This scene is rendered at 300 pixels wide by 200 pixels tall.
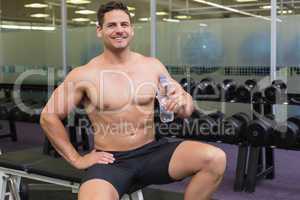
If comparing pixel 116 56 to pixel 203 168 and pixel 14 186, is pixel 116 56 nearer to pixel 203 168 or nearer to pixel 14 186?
pixel 203 168

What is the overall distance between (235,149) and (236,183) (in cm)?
120

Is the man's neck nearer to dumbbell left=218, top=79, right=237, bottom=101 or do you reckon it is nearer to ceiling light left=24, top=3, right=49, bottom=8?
dumbbell left=218, top=79, right=237, bottom=101

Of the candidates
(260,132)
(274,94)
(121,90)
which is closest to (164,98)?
(121,90)

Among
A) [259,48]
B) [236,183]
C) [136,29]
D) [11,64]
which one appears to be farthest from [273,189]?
[11,64]

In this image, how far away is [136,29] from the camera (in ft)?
17.1

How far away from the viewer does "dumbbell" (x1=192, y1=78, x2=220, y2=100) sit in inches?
149

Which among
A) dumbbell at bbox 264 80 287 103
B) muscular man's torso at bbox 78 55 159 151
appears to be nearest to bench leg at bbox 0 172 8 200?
muscular man's torso at bbox 78 55 159 151

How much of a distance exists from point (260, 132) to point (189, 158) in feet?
3.94

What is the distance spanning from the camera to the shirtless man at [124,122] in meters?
1.50

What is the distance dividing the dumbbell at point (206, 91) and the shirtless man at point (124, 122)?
211 centimetres

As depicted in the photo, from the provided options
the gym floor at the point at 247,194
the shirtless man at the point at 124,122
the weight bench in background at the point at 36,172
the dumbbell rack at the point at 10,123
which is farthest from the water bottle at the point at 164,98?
the dumbbell rack at the point at 10,123

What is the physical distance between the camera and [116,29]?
1574 millimetres

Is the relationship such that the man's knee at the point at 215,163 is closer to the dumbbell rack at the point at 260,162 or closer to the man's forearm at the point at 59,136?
the man's forearm at the point at 59,136

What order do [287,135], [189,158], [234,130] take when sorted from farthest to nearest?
[234,130], [287,135], [189,158]
